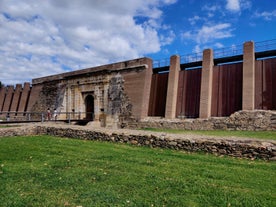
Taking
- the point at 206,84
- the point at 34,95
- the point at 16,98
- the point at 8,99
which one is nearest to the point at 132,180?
the point at 206,84

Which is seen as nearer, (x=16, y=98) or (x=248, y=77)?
(x=248, y=77)

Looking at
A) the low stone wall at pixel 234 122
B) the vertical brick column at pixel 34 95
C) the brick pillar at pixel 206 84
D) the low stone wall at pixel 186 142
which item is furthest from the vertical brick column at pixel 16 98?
the brick pillar at pixel 206 84

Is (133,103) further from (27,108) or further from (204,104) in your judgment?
(27,108)

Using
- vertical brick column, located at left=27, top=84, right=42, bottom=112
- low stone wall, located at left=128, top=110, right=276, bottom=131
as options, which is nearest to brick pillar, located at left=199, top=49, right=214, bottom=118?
low stone wall, located at left=128, top=110, right=276, bottom=131

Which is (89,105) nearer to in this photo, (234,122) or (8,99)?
(234,122)

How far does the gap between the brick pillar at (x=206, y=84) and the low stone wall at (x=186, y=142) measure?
21.7ft

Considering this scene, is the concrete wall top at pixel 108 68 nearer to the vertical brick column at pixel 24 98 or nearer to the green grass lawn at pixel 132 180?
the vertical brick column at pixel 24 98

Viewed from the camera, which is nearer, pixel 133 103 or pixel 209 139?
pixel 209 139

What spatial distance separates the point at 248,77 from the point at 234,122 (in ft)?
8.61

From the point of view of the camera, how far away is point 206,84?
48.1 feet

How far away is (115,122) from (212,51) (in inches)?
323

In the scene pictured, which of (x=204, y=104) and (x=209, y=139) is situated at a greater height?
(x=204, y=104)

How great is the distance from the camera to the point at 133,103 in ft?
57.5

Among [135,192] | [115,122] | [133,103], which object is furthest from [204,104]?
[135,192]
